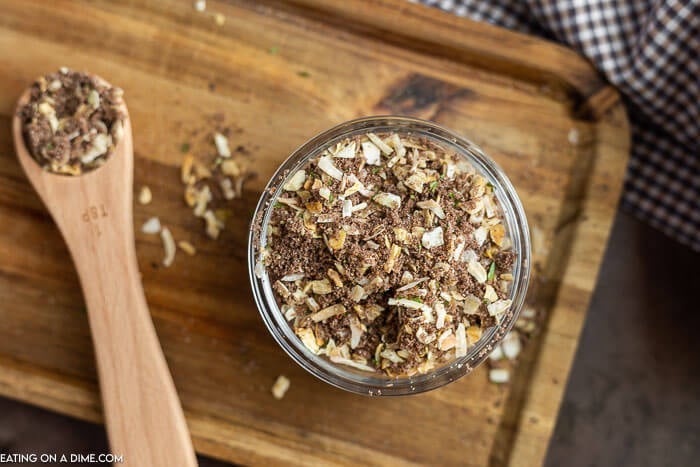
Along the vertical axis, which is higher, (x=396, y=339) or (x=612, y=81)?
(x=612, y=81)

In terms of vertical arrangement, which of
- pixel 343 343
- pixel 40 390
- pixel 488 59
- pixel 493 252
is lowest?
pixel 40 390

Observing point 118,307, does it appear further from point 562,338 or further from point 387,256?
point 562,338

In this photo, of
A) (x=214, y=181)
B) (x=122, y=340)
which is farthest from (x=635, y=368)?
(x=122, y=340)

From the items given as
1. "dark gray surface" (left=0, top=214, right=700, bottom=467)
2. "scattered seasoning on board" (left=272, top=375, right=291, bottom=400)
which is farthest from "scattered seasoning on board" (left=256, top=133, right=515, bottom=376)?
"dark gray surface" (left=0, top=214, right=700, bottom=467)

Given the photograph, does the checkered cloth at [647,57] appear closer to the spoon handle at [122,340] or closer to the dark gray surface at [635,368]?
the dark gray surface at [635,368]

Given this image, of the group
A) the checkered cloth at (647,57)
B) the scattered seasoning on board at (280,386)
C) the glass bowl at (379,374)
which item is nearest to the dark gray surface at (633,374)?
the checkered cloth at (647,57)

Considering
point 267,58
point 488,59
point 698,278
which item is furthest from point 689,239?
point 267,58

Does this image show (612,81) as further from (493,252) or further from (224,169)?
(224,169)

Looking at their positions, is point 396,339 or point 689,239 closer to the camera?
point 396,339
